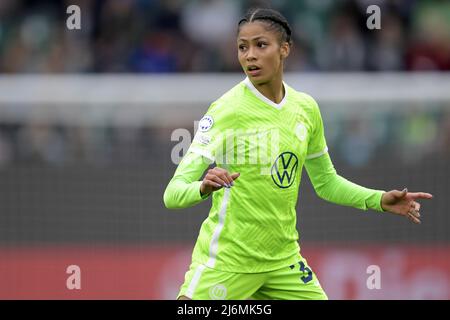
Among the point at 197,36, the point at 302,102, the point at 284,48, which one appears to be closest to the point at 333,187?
the point at 302,102

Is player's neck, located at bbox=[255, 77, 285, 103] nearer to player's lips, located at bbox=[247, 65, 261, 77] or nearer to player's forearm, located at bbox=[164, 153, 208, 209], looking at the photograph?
player's lips, located at bbox=[247, 65, 261, 77]

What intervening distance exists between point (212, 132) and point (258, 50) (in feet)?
1.94

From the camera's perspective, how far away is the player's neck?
633cm

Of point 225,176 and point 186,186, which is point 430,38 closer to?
point 186,186

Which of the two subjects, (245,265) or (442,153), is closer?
(245,265)

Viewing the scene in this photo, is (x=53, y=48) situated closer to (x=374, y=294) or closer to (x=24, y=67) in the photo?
(x=24, y=67)

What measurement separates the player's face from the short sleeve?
292 mm

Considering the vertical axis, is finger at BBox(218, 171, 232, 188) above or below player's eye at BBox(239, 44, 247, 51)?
below

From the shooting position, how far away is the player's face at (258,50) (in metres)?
6.17

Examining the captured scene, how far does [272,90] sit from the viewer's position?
6.36m

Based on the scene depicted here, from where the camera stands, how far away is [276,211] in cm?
623

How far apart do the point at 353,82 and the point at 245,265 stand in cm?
482

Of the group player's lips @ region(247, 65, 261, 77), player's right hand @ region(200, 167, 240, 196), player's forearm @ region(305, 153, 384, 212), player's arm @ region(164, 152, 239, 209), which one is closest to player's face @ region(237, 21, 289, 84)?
player's lips @ region(247, 65, 261, 77)

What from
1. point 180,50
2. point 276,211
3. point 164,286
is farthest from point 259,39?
point 180,50
